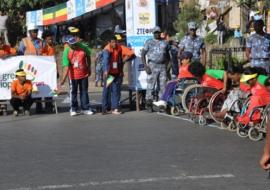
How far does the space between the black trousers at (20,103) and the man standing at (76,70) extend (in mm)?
1003

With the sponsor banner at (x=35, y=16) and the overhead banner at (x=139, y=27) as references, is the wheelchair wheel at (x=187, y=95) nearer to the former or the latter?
the overhead banner at (x=139, y=27)

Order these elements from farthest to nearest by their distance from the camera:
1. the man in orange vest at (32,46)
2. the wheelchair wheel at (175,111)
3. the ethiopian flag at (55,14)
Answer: the ethiopian flag at (55,14)
the man in orange vest at (32,46)
the wheelchair wheel at (175,111)

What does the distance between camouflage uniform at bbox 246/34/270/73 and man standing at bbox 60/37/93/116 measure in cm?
382

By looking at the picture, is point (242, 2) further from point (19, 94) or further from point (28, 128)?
point (28, 128)

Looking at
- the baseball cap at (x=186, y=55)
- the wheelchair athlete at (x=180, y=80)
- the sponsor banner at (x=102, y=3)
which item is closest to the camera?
the wheelchair athlete at (x=180, y=80)

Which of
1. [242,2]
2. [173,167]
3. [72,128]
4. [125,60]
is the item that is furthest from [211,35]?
[173,167]

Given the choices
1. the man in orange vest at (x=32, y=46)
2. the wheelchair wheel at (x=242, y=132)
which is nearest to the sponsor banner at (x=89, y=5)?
the man in orange vest at (x=32, y=46)

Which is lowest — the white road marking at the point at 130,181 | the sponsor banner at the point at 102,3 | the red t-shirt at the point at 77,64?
the white road marking at the point at 130,181

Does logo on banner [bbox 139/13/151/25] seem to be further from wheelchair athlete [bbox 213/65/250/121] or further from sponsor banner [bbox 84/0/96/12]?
sponsor banner [bbox 84/0/96/12]

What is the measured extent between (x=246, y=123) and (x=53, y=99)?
6039mm

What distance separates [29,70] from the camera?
1436cm

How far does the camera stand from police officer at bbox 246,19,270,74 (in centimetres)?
1164

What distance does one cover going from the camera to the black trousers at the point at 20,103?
14031 millimetres

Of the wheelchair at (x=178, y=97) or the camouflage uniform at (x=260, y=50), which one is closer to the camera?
the camouflage uniform at (x=260, y=50)
